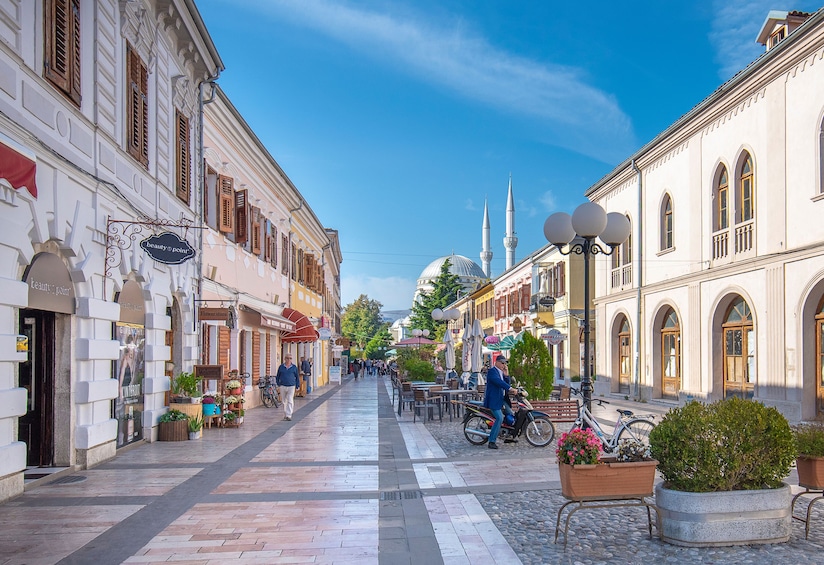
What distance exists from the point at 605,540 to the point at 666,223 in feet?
62.2

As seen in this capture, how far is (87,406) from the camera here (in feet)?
33.7

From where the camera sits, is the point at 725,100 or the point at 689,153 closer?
the point at 725,100

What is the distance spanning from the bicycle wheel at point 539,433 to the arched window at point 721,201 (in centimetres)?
1006

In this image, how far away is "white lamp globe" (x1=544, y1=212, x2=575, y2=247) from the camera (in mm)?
10789

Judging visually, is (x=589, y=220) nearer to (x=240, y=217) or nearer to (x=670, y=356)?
(x=240, y=217)

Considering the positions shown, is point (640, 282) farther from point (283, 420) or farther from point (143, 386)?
point (143, 386)

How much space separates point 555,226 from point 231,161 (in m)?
11.6

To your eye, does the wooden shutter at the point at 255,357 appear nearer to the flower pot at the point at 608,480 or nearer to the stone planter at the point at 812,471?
the flower pot at the point at 608,480

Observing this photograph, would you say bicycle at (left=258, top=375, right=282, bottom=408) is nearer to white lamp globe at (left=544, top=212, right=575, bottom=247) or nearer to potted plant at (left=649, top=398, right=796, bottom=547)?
white lamp globe at (left=544, top=212, right=575, bottom=247)

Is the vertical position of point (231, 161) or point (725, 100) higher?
point (725, 100)

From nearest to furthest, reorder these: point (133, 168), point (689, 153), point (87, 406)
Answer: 1. point (87, 406)
2. point (133, 168)
3. point (689, 153)

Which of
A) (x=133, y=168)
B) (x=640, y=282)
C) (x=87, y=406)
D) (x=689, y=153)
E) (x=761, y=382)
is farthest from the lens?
(x=640, y=282)

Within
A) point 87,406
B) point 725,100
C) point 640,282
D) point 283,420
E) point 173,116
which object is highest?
point 725,100

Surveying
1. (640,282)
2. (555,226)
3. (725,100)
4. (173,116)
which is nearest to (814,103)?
(725,100)
